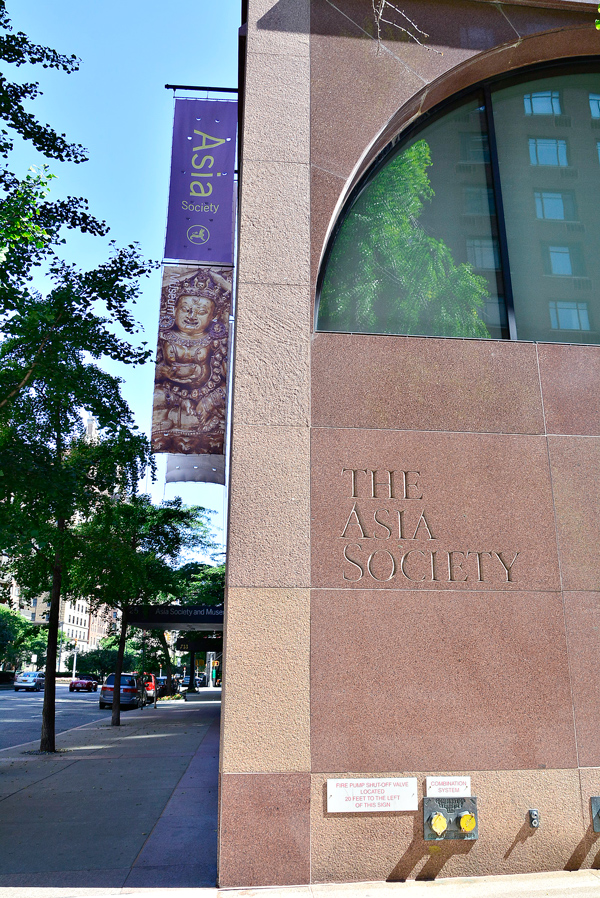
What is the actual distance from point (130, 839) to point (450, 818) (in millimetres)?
3642

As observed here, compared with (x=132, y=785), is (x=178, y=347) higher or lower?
higher

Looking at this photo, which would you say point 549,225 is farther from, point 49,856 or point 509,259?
point 49,856

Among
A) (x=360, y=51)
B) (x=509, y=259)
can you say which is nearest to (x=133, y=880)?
(x=509, y=259)

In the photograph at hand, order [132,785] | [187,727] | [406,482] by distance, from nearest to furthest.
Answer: [406,482]
[132,785]
[187,727]

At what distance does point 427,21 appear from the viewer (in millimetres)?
8047

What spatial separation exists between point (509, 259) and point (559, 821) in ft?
19.0

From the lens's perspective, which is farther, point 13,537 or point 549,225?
point 13,537

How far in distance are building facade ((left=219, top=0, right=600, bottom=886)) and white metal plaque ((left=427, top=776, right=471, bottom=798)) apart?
0.16ft

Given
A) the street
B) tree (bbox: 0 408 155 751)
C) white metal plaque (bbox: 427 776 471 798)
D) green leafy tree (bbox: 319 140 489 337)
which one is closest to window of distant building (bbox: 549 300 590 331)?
green leafy tree (bbox: 319 140 489 337)

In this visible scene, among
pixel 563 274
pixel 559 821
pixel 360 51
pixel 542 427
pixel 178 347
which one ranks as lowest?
pixel 559 821

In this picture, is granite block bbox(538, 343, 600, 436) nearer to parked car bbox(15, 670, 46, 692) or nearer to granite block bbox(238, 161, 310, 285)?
granite block bbox(238, 161, 310, 285)

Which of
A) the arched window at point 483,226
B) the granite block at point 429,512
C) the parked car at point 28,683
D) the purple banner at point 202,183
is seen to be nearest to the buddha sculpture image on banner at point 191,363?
the purple banner at point 202,183

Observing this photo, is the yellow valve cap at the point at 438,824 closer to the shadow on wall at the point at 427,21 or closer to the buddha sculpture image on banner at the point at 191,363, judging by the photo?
the buddha sculpture image on banner at the point at 191,363

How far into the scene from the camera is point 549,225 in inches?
318
